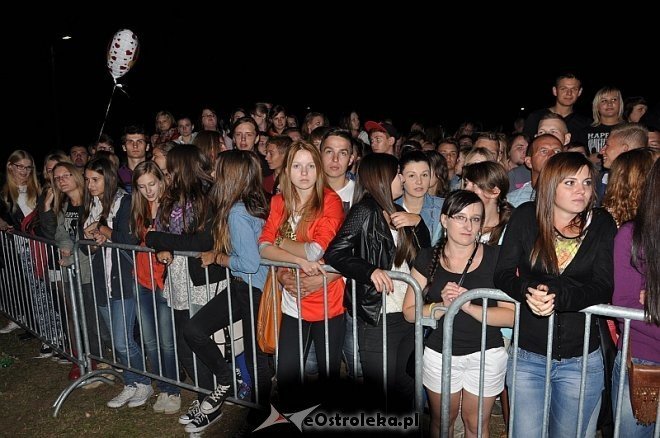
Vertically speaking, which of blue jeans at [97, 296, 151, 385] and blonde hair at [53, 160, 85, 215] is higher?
blonde hair at [53, 160, 85, 215]

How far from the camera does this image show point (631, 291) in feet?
9.06

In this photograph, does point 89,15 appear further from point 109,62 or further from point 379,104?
point 379,104

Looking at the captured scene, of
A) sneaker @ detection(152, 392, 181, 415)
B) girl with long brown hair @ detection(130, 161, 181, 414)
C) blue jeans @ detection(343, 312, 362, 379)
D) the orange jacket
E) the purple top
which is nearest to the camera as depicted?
the purple top

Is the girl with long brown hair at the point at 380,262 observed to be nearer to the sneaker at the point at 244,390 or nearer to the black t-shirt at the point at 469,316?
the black t-shirt at the point at 469,316

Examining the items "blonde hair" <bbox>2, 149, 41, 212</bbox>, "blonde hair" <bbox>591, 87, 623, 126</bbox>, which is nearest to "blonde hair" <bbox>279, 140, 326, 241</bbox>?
"blonde hair" <bbox>591, 87, 623, 126</bbox>

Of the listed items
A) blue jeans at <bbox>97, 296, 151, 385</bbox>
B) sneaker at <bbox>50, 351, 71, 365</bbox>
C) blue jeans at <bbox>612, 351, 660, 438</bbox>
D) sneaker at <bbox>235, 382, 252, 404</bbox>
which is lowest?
sneaker at <bbox>50, 351, 71, 365</bbox>

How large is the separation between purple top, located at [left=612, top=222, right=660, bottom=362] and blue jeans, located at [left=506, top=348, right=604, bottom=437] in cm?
25

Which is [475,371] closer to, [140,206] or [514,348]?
[514,348]

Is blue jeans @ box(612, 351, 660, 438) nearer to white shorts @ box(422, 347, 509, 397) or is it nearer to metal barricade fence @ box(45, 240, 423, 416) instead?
white shorts @ box(422, 347, 509, 397)

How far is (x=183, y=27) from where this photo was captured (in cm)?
2564

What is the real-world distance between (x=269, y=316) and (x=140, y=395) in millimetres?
2111

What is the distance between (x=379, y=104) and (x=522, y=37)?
35.6 ft

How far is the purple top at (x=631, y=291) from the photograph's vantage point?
2.71 metres

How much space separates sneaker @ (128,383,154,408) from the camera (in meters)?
5.00
